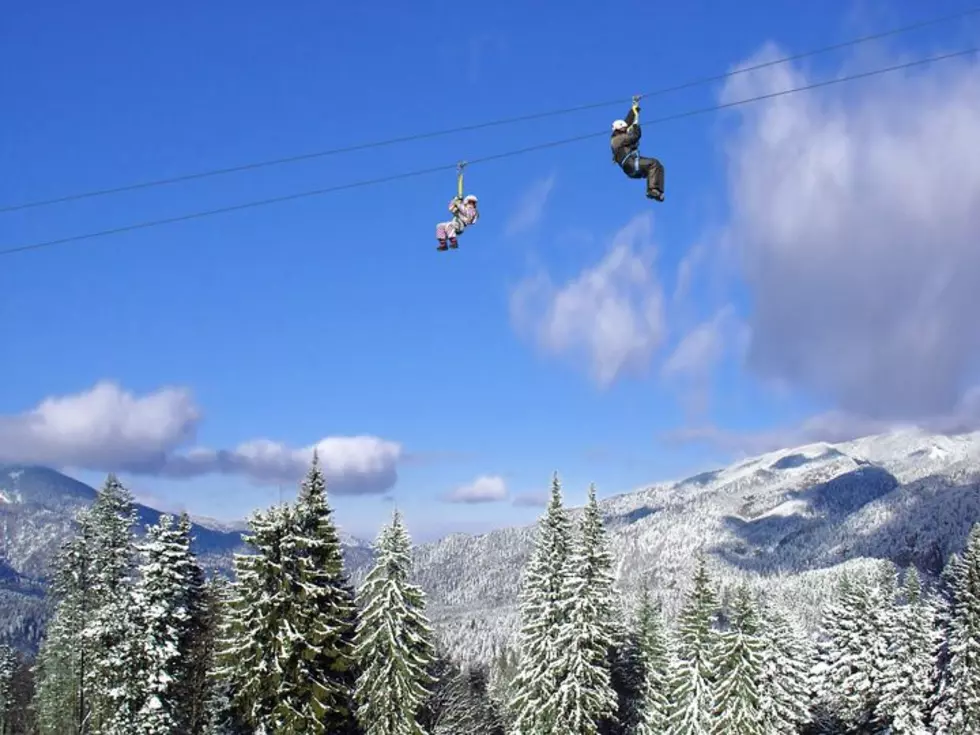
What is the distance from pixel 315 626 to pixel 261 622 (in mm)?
2167

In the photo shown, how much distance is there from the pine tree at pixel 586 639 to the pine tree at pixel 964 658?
23.4 meters

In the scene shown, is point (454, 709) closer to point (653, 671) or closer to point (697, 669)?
point (653, 671)

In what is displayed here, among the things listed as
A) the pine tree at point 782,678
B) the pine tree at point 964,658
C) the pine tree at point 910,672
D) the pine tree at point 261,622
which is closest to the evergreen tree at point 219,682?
the pine tree at point 261,622

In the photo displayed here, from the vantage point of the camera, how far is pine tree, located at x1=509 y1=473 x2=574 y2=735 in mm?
46062

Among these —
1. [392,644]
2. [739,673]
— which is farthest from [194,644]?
[739,673]

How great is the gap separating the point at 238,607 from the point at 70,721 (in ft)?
140

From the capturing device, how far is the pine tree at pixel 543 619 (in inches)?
1813

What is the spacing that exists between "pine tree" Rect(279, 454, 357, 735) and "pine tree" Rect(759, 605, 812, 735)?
2682 cm

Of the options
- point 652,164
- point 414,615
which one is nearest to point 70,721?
point 414,615

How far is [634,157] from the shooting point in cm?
2162

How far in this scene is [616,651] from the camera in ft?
190

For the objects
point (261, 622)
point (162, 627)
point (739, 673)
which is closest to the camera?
point (261, 622)

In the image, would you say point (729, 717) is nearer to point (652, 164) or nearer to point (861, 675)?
point (861, 675)

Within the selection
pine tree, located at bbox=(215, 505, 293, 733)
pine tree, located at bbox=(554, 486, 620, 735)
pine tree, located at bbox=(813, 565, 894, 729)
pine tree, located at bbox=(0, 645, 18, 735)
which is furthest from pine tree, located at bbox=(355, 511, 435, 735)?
pine tree, located at bbox=(0, 645, 18, 735)
